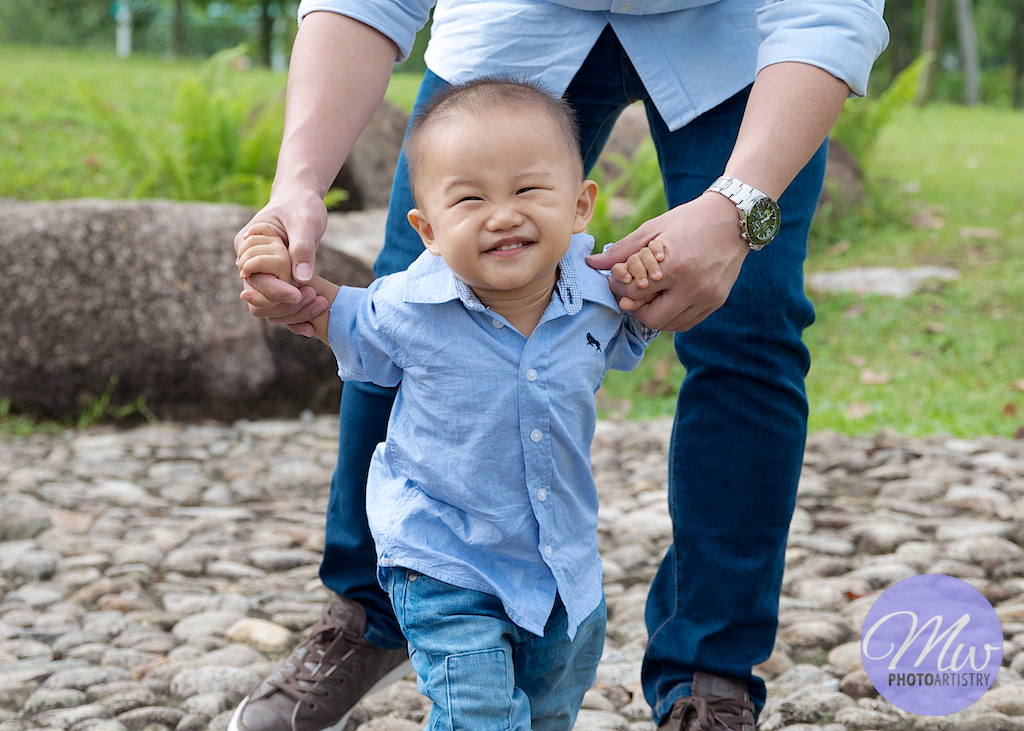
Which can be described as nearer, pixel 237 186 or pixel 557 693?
pixel 557 693

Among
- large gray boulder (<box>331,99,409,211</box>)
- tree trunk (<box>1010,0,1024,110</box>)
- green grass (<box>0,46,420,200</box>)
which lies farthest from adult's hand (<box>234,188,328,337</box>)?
tree trunk (<box>1010,0,1024,110</box>)

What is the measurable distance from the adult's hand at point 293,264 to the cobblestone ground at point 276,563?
93cm

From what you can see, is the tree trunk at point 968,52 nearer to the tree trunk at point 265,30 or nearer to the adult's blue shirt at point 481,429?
the tree trunk at point 265,30

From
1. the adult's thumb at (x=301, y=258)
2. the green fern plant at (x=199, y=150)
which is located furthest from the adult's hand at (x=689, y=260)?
the green fern plant at (x=199, y=150)

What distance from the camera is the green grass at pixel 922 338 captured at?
4.24 m

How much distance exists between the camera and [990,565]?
2594mm

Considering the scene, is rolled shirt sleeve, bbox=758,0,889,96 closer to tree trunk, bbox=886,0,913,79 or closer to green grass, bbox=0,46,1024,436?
green grass, bbox=0,46,1024,436

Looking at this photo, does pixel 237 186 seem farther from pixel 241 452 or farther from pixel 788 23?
pixel 788 23

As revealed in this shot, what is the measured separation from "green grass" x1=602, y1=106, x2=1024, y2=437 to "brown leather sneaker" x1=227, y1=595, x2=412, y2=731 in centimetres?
268

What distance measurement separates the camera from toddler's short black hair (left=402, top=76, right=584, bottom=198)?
1.38 meters

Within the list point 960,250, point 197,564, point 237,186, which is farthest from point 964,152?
point 197,564

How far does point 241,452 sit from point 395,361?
8.46 feet

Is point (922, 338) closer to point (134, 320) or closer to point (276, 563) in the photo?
point (276, 563)

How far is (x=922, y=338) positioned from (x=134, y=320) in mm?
3740
